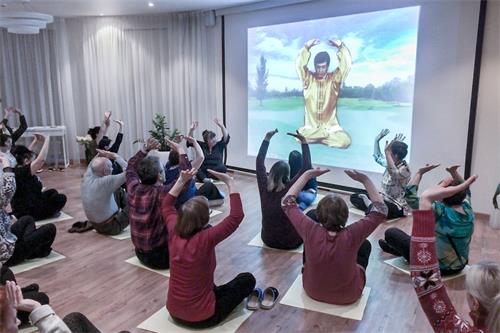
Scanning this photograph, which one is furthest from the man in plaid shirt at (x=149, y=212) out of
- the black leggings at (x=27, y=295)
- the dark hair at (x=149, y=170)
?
the black leggings at (x=27, y=295)

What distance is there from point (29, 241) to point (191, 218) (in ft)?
6.01

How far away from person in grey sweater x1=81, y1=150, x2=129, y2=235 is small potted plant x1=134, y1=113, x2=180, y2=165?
2526 mm

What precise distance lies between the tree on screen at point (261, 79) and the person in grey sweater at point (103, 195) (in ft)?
10.2

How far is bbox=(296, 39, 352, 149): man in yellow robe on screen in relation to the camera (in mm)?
5418

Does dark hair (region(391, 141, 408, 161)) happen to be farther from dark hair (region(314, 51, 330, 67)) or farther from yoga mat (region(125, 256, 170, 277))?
yoga mat (region(125, 256, 170, 277))

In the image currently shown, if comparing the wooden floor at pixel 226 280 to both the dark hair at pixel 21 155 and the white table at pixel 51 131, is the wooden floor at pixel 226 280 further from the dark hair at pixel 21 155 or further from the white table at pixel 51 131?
the white table at pixel 51 131

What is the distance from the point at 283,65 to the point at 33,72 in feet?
16.0

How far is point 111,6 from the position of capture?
634 centimetres

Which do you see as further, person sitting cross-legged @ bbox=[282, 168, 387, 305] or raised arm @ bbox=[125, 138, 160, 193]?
raised arm @ bbox=[125, 138, 160, 193]

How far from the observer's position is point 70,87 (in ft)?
24.8

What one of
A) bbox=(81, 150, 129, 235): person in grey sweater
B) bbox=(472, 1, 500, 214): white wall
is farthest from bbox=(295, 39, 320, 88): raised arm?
bbox=(81, 150, 129, 235): person in grey sweater

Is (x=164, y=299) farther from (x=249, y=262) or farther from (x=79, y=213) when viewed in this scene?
(x=79, y=213)

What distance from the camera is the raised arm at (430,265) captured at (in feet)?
4.27

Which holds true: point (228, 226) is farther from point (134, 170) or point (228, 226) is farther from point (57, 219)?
point (57, 219)
